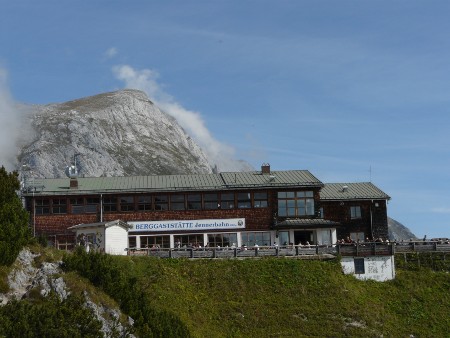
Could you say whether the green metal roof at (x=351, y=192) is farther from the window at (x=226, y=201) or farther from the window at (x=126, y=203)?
the window at (x=126, y=203)

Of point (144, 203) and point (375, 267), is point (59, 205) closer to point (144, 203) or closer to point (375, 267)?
point (144, 203)

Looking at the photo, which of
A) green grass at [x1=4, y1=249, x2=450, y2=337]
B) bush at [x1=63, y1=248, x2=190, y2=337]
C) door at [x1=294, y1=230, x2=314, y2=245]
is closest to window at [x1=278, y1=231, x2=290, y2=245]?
door at [x1=294, y1=230, x2=314, y2=245]

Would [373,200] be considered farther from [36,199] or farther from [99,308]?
[99,308]

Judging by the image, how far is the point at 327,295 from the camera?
44.8 m

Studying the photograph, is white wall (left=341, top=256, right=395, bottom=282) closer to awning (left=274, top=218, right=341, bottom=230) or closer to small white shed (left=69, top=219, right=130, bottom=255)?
awning (left=274, top=218, right=341, bottom=230)

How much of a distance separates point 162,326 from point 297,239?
27.7m

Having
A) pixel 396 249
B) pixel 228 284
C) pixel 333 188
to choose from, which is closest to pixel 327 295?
pixel 228 284

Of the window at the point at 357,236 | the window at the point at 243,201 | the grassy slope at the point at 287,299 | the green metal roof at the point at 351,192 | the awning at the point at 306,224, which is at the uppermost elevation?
the green metal roof at the point at 351,192

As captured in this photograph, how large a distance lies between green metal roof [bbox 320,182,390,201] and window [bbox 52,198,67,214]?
77.1 ft

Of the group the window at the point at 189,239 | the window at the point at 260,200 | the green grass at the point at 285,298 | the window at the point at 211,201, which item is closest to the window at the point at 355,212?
the window at the point at 260,200

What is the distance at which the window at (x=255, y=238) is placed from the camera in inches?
2294

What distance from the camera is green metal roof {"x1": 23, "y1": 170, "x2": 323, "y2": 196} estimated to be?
58.4 metres

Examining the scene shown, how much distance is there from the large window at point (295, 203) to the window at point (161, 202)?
10155 mm

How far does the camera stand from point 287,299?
43.7m
